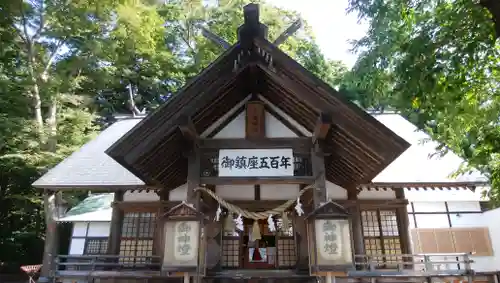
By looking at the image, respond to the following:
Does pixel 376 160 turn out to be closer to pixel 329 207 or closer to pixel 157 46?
pixel 329 207

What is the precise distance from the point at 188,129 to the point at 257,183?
1.93m

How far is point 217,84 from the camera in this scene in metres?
7.44

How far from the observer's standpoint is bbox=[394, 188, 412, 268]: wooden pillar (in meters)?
10.0

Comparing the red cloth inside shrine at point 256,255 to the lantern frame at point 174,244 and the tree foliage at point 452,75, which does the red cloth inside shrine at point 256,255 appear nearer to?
the lantern frame at point 174,244

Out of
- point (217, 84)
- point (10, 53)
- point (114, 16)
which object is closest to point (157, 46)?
point (114, 16)

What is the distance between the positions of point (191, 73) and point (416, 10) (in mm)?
23244

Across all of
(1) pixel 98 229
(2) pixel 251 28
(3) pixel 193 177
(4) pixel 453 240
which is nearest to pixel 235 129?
(3) pixel 193 177

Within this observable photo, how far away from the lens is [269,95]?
8750mm

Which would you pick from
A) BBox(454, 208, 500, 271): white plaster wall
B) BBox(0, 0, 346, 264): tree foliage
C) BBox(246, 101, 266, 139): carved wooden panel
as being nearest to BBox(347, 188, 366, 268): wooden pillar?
BBox(246, 101, 266, 139): carved wooden panel

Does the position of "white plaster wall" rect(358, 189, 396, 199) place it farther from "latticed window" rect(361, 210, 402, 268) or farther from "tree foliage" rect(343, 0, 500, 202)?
"tree foliage" rect(343, 0, 500, 202)

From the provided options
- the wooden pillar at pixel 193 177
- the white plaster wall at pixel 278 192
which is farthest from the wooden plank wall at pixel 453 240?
the wooden pillar at pixel 193 177

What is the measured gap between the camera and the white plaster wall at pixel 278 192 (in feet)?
Result: 32.8

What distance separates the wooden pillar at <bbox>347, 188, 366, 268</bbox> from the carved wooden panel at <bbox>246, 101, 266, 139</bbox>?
3664 millimetres

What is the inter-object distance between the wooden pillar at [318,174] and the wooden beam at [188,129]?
8.83 feet
